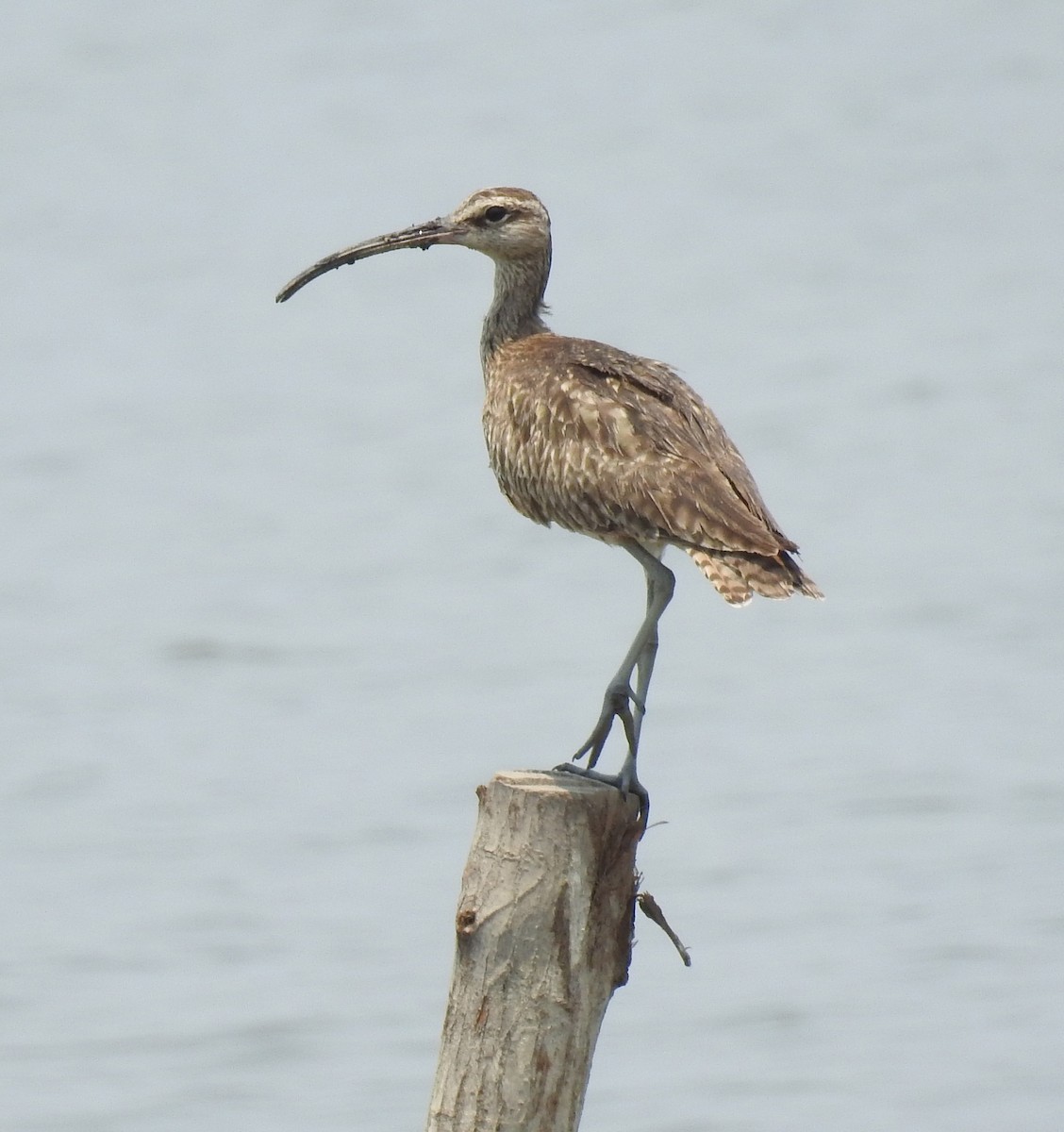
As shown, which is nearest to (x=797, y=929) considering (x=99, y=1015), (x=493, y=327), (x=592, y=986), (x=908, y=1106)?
(x=908, y=1106)

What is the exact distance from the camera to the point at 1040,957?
19.0 metres

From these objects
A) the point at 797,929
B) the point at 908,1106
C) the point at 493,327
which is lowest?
the point at 908,1106

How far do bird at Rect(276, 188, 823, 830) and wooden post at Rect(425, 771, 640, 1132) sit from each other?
1.26 feet

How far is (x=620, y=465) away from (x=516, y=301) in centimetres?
164

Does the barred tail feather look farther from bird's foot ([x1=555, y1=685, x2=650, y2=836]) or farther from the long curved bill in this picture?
the long curved bill

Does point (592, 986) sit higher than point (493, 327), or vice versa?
point (493, 327)

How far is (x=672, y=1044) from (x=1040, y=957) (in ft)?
9.83

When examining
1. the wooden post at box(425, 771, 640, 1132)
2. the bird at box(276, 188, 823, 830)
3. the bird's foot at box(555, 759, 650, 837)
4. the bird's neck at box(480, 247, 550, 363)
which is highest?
the bird's neck at box(480, 247, 550, 363)

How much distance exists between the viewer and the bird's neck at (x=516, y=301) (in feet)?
36.4

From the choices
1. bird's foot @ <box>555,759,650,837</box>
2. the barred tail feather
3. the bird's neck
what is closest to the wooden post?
bird's foot @ <box>555,759,650,837</box>

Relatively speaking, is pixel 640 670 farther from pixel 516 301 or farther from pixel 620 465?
pixel 516 301

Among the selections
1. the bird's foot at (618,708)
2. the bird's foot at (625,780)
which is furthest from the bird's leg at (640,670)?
the bird's foot at (625,780)

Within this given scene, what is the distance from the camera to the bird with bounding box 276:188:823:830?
9.34 m

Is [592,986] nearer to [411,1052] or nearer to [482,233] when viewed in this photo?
[482,233]
